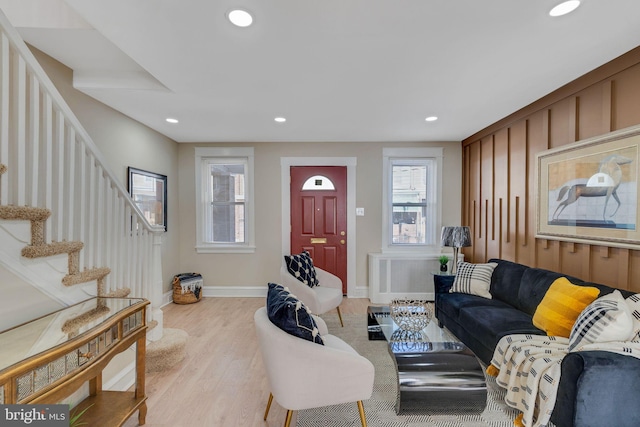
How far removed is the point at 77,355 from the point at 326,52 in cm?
223

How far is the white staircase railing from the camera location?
151 cm

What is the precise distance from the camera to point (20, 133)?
1.50m

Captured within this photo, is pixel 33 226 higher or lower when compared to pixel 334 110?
lower

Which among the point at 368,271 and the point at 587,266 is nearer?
the point at 587,266

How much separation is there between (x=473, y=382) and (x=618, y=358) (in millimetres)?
734

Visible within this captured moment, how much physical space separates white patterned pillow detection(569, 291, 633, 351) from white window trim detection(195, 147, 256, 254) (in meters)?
3.84

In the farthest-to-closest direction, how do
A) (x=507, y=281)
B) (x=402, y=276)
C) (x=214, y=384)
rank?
1. (x=402, y=276)
2. (x=507, y=281)
3. (x=214, y=384)

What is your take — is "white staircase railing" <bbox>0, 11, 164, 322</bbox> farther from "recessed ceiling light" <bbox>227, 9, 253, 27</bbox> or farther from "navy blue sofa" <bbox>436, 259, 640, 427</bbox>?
"navy blue sofa" <bbox>436, 259, 640, 427</bbox>

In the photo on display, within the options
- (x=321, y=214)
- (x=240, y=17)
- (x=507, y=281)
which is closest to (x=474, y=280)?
(x=507, y=281)

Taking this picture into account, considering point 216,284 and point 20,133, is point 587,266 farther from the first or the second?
point 216,284

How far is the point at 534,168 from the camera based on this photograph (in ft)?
9.55

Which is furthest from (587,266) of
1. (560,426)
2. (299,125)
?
(299,125)

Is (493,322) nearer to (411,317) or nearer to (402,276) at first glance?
(411,317)

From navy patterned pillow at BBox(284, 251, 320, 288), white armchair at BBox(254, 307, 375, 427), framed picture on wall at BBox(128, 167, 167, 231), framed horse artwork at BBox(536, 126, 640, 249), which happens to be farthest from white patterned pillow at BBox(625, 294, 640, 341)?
framed picture on wall at BBox(128, 167, 167, 231)
